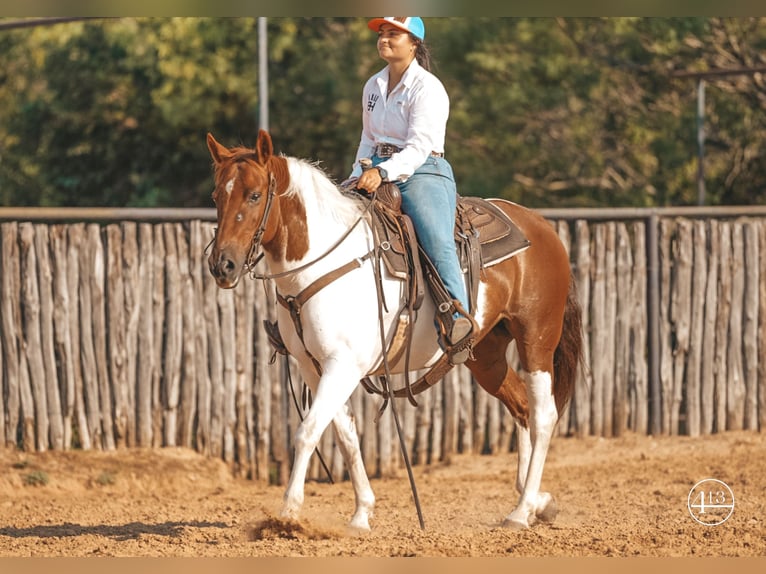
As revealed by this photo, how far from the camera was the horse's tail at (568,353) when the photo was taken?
720 centimetres

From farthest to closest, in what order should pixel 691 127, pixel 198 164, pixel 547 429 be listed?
pixel 198 164 → pixel 691 127 → pixel 547 429

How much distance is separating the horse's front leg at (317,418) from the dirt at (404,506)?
9.3 inches

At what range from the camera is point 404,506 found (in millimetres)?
7910

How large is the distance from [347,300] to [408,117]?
45.0 inches

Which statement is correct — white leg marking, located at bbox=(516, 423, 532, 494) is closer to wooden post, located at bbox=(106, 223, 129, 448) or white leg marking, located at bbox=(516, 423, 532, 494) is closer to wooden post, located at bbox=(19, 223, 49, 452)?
wooden post, located at bbox=(106, 223, 129, 448)

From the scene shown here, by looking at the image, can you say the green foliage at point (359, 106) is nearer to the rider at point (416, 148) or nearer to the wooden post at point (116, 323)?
the wooden post at point (116, 323)

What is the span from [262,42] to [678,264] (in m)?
4.84

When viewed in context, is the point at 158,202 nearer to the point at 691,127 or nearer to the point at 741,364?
the point at 691,127

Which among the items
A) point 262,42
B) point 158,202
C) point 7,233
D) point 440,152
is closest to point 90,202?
point 158,202

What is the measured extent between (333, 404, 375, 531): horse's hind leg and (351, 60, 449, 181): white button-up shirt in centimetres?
143

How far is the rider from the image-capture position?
607 centimetres

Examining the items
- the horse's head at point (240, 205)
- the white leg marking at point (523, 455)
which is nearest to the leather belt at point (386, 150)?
the horse's head at point (240, 205)

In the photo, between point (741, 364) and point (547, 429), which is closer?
point (547, 429)

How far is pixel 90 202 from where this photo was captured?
57.4 feet
